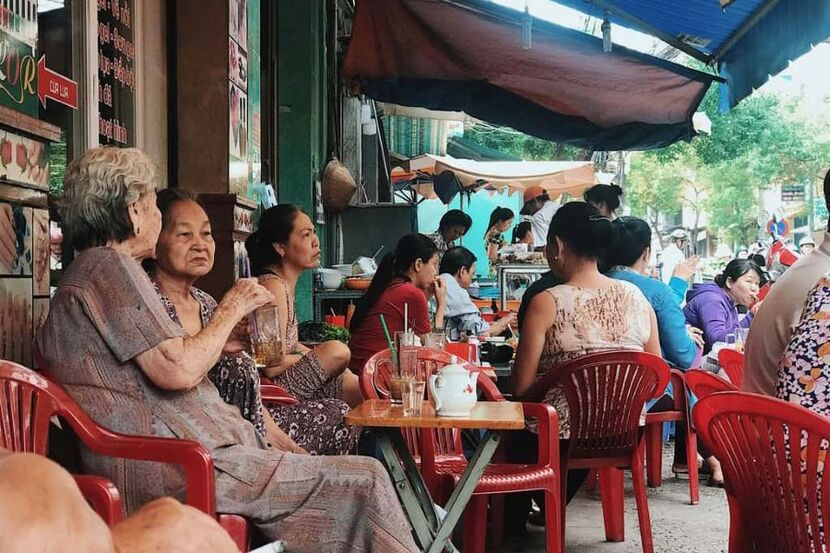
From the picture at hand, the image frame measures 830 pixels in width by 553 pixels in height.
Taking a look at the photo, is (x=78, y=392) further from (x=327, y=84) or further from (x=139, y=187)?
(x=327, y=84)

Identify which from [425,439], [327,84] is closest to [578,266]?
[425,439]

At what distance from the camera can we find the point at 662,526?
508 cm

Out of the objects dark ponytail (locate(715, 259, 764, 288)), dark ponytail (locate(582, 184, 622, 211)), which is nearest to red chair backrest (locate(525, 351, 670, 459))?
dark ponytail (locate(582, 184, 622, 211))

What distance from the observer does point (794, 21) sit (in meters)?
5.67

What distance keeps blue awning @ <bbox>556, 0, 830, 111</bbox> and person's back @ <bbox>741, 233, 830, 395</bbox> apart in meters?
2.89

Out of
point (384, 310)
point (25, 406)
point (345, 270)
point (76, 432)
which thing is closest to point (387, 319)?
point (384, 310)

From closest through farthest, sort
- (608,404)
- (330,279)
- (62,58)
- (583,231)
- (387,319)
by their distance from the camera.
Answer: (62,58)
(608,404)
(583,231)
(387,319)
(330,279)

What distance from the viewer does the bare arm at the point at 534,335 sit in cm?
425

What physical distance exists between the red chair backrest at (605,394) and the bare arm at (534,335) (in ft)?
0.21

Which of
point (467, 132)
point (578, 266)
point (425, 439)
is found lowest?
point (425, 439)

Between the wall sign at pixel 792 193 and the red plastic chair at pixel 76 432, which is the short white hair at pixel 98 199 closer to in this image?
the red plastic chair at pixel 76 432

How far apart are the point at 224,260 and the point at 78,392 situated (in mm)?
2508

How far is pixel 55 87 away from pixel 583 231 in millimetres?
2253

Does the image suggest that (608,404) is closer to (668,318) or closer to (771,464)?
(668,318)
